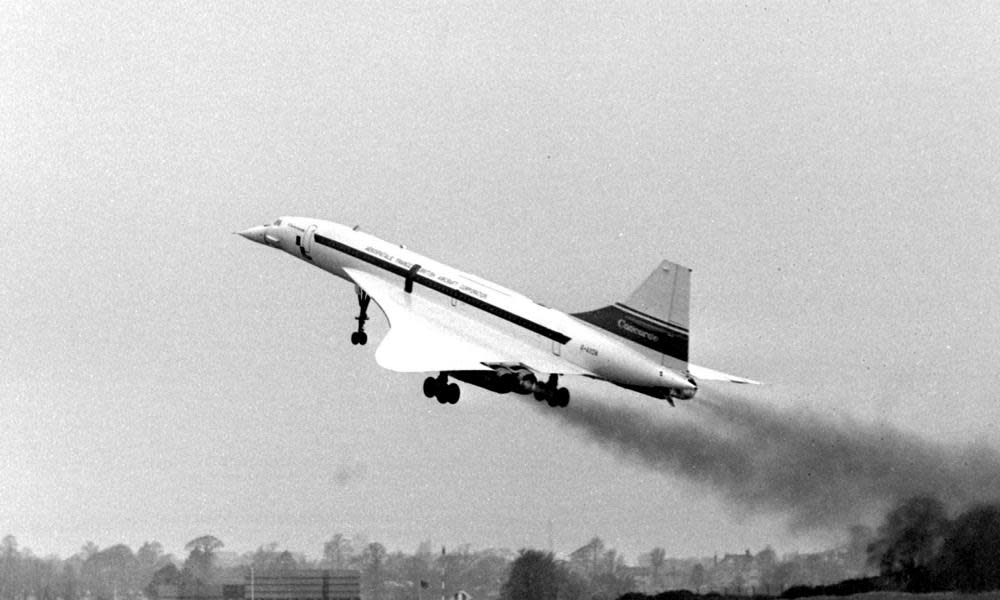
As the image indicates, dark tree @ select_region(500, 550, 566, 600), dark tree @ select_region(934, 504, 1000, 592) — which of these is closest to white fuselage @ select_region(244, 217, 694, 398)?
dark tree @ select_region(500, 550, 566, 600)

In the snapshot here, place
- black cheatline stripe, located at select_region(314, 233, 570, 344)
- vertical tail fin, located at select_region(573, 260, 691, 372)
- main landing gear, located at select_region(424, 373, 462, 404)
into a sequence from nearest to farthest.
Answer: vertical tail fin, located at select_region(573, 260, 691, 372) < black cheatline stripe, located at select_region(314, 233, 570, 344) < main landing gear, located at select_region(424, 373, 462, 404)

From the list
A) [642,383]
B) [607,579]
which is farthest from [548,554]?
[642,383]

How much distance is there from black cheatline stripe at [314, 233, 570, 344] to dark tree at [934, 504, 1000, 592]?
9.07 m

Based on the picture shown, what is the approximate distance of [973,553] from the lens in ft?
138

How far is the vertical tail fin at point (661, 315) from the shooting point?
43.2 meters

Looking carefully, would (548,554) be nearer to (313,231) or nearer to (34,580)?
(313,231)

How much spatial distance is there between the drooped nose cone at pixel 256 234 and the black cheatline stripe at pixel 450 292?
9.21ft

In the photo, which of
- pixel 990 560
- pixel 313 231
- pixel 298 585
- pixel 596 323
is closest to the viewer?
pixel 990 560

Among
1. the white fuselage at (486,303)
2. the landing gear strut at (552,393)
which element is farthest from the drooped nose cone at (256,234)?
the landing gear strut at (552,393)

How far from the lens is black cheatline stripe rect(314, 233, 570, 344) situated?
148 feet

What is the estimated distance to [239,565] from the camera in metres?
51.6

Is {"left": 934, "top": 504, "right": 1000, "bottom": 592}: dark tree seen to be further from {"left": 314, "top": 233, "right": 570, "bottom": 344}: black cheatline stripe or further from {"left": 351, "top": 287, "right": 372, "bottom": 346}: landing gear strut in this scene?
{"left": 351, "top": 287, "right": 372, "bottom": 346}: landing gear strut

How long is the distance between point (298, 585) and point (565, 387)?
8.10 meters

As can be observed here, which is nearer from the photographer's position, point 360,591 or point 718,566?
point 718,566
